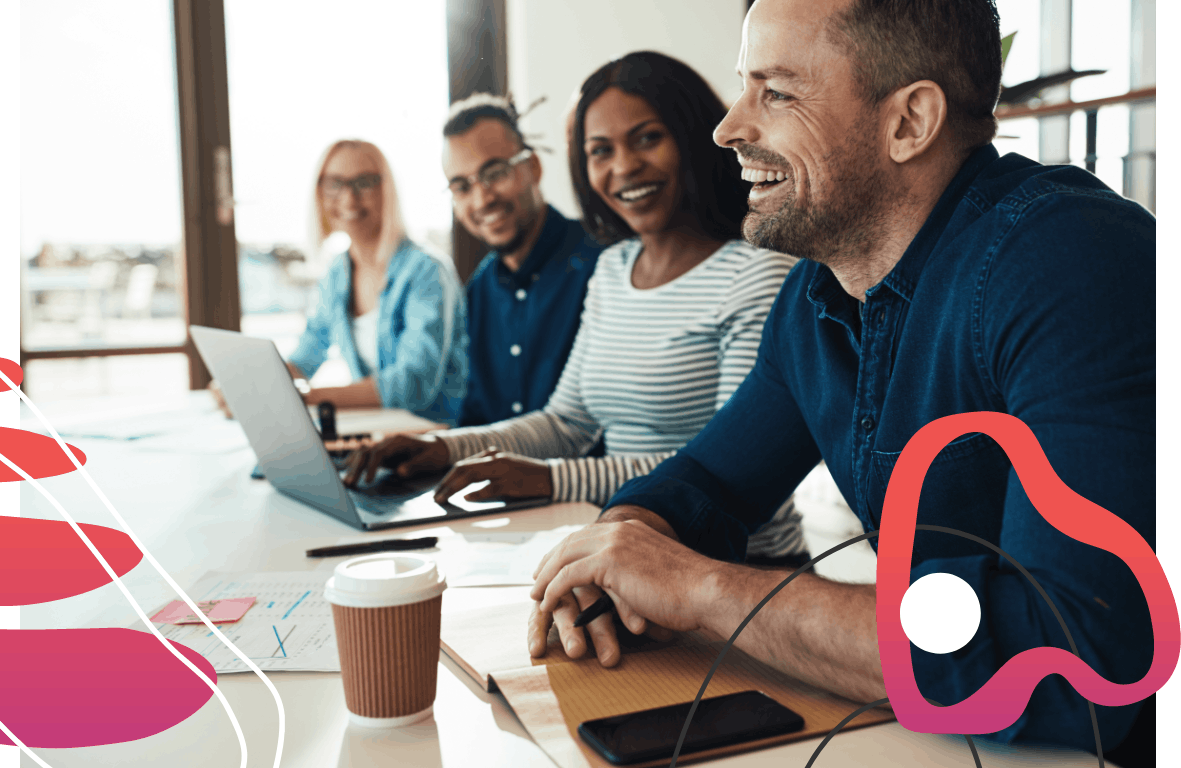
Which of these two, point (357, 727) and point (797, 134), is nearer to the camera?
point (357, 727)

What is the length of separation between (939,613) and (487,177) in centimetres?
212

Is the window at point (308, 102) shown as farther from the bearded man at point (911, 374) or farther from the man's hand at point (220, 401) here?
the bearded man at point (911, 374)

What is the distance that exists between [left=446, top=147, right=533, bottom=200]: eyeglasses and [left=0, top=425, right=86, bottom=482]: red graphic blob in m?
1.71

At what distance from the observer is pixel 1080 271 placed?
645mm

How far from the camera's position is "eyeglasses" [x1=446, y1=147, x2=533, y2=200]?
94.7 inches

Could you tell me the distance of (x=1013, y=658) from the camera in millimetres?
425

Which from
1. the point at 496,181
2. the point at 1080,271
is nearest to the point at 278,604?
the point at 1080,271

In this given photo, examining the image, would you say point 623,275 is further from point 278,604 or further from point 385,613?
point 385,613

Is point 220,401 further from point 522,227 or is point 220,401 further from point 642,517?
point 642,517

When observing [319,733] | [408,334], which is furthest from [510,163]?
[319,733]

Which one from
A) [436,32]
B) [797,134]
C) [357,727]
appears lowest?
[357,727]

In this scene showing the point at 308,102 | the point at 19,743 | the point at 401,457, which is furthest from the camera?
the point at 308,102

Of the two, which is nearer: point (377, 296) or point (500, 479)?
point (500, 479)

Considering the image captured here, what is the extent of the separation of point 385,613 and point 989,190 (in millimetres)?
636
